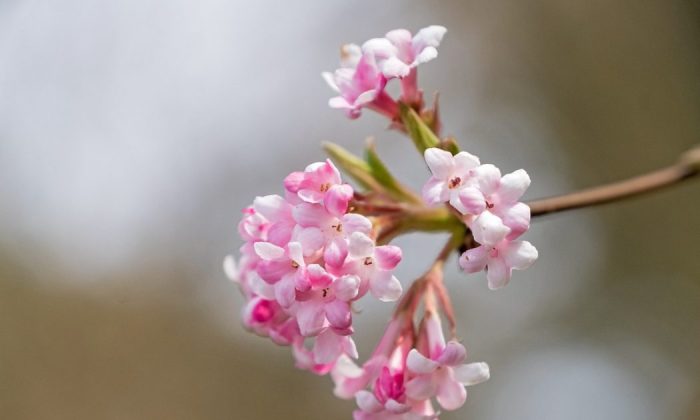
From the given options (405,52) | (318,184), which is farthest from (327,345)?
(405,52)

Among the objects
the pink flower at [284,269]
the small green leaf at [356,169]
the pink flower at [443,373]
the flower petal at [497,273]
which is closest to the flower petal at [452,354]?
the pink flower at [443,373]

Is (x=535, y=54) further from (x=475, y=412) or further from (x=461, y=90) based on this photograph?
(x=475, y=412)

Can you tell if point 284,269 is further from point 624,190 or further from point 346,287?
point 624,190

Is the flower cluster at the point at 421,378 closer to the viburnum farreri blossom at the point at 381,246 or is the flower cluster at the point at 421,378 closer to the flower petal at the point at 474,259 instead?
the viburnum farreri blossom at the point at 381,246

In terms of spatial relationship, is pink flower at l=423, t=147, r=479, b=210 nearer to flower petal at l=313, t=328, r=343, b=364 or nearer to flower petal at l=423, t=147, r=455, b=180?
flower petal at l=423, t=147, r=455, b=180

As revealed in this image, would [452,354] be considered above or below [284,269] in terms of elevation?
below

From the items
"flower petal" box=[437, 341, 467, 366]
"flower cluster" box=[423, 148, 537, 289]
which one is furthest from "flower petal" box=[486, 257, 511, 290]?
"flower petal" box=[437, 341, 467, 366]
